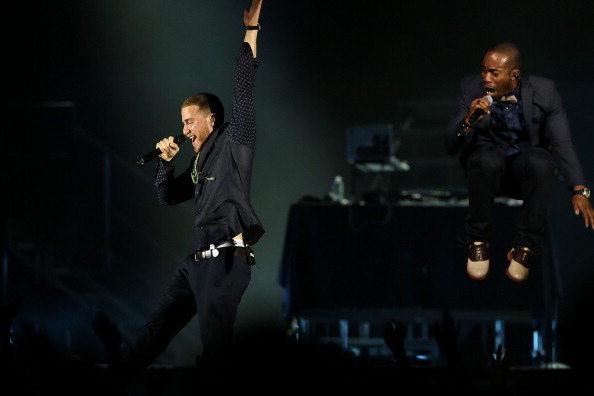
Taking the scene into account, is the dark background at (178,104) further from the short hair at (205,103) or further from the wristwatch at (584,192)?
the short hair at (205,103)

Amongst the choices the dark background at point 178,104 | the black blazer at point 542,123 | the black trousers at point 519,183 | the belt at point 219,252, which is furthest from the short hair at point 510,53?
the dark background at point 178,104

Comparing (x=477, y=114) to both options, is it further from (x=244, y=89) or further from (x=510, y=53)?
(x=244, y=89)

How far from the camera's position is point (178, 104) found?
11820 millimetres

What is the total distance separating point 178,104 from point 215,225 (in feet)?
22.6

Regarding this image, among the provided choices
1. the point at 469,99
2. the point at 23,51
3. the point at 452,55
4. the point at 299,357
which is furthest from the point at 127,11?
the point at 299,357

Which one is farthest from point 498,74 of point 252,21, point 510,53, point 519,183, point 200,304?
point 200,304

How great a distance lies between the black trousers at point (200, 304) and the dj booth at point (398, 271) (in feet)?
10.9

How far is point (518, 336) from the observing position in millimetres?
9469

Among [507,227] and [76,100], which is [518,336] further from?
[76,100]

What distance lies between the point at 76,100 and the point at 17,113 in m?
0.74

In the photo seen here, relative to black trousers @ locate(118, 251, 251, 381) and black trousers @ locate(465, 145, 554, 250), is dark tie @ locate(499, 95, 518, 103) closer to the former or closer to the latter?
black trousers @ locate(465, 145, 554, 250)

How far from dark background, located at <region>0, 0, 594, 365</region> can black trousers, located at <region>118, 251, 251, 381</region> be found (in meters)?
6.00

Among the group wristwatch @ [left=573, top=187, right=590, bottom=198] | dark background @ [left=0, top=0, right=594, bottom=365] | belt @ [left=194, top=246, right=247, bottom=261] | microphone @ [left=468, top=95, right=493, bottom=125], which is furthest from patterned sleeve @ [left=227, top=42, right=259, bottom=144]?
dark background @ [left=0, top=0, right=594, bottom=365]

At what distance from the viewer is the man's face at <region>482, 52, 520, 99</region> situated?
5617mm
